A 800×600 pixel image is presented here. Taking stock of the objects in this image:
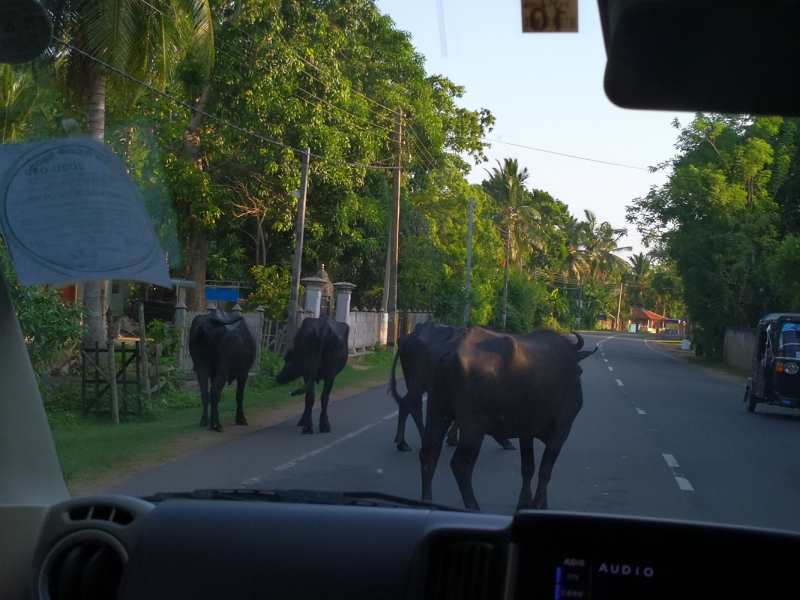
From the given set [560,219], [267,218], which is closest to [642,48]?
[560,219]

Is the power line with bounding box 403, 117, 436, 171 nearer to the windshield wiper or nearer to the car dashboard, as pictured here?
the windshield wiper

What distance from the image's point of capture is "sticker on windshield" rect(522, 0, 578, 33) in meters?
2.23

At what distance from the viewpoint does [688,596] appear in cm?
233

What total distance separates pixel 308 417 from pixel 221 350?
2262mm

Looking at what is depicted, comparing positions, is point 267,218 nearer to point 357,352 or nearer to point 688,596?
point 357,352

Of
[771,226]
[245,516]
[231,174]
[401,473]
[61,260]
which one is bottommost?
[401,473]

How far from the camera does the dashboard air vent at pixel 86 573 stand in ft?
10.3

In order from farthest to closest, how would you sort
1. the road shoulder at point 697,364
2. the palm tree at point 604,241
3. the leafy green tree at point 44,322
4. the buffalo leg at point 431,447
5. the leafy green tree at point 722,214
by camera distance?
the road shoulder at point 697,364 → the leafy green tree at point 44,322 → the buffalo leg at point 431,447 → the palm tree at point 604,241 → the leafy green tree at point 722,214

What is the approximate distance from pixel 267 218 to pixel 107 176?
9.01 m

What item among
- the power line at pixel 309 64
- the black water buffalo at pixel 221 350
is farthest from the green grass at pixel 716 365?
the power line at pixel 309 64

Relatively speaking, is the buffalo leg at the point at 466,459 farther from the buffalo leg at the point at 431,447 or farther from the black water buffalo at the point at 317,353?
the black water buffalo at the point at 317,353

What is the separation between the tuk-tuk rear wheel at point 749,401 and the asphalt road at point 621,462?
0.26 feet

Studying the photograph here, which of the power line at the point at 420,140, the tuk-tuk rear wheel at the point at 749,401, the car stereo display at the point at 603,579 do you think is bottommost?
the car stereo display at the point at 603,579

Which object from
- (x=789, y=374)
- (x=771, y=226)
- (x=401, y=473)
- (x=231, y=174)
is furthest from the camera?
(x=231, y=174)
